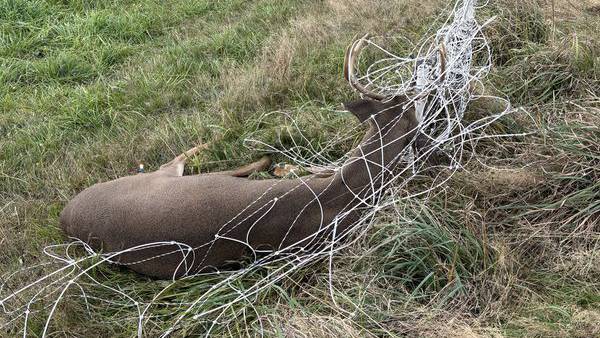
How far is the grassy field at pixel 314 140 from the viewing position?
10.6 feet

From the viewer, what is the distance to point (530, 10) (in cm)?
495

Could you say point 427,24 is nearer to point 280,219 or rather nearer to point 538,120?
point 538,120

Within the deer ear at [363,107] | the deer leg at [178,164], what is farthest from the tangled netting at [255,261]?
the deer leg at [178,164]

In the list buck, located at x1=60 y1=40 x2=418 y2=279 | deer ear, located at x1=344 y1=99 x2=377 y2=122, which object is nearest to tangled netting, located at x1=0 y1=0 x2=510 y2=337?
buck, located at x1=60 y1=40 x2=418 y2=279

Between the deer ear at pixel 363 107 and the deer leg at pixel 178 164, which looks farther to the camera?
the deer leg at pixel 178 164

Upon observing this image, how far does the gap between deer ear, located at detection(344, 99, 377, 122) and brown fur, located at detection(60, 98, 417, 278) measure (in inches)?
8.3

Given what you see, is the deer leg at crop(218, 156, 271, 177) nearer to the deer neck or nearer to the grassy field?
the grassy field

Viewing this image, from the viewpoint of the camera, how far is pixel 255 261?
357 centimetres

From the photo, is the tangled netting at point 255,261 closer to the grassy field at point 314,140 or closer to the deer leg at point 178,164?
the grassy field at point 314,140

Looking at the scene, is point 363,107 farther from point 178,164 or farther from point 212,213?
point 178,164

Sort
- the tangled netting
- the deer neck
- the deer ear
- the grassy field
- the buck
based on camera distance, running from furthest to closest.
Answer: the deer ear
the deer neck
the buck
the tangled netting
the grassy field

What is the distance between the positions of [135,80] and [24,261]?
2.03 m

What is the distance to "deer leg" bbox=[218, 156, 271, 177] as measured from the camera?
432cm

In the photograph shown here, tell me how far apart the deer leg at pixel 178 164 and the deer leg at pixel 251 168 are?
0.28 m
